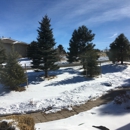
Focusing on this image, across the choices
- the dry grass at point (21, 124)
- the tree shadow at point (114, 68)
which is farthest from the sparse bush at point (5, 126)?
the tree shadow at point (114, 68)

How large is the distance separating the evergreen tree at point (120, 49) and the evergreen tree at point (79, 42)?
369 centimetres

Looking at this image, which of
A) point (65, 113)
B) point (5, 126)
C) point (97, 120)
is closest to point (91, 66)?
point (65, 113)

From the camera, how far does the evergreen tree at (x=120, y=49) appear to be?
2397cm

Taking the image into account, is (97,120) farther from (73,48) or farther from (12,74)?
(73,48)

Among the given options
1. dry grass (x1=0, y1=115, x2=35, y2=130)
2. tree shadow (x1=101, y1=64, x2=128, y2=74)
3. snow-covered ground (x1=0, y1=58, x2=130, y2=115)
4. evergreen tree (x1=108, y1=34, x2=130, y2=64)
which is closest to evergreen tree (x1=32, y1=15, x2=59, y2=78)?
snow-covered ground (x1=0, y1=58, x2=130, y2=115)

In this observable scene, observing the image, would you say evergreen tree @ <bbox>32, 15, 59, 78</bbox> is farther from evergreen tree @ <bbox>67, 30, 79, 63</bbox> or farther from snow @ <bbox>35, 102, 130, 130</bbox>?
snow @ <bbox>35, 102, 130, 130</bbox>

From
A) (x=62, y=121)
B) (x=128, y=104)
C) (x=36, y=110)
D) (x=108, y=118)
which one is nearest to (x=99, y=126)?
(x=108, y=118)

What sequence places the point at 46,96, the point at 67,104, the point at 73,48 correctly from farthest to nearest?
the point at 73,48 → the point at 46,96 → the point at 67,104

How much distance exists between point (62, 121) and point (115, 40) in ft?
65.3

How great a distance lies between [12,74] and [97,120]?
8380 mm

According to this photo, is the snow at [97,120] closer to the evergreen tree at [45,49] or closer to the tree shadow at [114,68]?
the evergreen tree at [45,49]

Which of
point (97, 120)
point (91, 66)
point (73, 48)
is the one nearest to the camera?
point (97, 120)

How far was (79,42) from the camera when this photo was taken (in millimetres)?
23781

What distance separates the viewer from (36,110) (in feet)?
31.5
